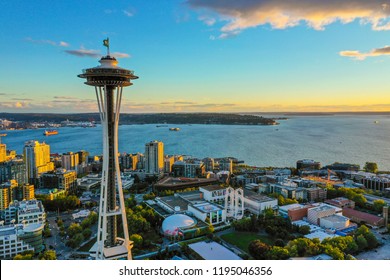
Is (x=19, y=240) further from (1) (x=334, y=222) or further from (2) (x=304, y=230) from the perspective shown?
(1) (x=334, y=222)

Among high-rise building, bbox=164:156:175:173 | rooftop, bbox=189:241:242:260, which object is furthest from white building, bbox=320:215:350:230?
high-rise building, bbox=164:156:175:173

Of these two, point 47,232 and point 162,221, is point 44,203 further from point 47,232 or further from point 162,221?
point 162,221

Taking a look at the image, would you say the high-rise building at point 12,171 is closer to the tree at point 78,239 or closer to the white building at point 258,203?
the tree at point 78,239

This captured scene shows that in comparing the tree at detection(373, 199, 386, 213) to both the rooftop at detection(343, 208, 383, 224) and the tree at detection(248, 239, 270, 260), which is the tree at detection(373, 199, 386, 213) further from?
the tree at detection(248, 239, 270, 260)

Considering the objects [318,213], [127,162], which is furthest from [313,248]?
[127,162]

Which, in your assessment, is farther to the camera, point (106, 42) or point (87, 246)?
point (87, 246)

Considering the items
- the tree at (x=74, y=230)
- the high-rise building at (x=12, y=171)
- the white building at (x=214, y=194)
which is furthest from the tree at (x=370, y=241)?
the high-rise building at (x=12, y=171)
